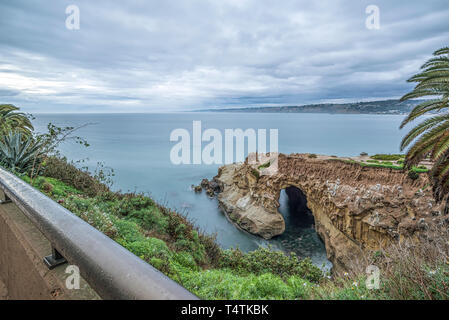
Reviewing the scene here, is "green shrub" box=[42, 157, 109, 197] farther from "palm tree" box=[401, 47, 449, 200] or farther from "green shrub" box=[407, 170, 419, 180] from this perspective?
"green shrub" box=[407, 170, 419, 180]

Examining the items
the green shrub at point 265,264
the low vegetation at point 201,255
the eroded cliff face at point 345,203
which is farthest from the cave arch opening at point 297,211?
the low vegetation at point 201,255

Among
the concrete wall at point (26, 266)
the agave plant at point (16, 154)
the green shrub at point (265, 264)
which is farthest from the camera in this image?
the green shrub at point (265, 264)

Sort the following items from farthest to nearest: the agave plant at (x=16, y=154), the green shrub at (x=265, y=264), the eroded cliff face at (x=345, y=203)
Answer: the eroded cliff face at (x=345, y=203), the green shrub at (x=265, y=264), the agave plant at (x=16, y=154)

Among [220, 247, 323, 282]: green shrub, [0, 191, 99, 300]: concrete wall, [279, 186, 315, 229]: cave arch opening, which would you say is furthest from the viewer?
[279, 186, 315, 229]: cave arch opening

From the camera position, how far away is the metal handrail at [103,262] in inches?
32.3

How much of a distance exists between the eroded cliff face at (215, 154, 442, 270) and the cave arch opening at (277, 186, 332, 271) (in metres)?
1.62

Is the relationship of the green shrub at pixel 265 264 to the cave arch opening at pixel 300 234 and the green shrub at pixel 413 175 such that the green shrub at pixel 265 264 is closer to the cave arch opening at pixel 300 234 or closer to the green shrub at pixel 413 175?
the cave arch opening at pixel 300 234

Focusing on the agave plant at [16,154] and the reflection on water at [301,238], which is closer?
the agave plant at [16,154]

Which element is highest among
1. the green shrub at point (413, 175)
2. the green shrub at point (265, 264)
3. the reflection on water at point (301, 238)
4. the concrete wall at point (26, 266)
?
the concrete wall at point (26, 266)

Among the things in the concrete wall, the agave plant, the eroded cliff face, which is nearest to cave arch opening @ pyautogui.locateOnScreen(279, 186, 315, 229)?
the eroded cliff face

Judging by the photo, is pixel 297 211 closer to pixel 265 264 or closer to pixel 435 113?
pixel 265 264

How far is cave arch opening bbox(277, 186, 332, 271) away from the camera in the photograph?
22781 millimetres

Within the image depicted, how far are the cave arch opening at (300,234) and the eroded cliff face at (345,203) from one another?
5.31 ft

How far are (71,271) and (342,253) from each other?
2059 centimetres
